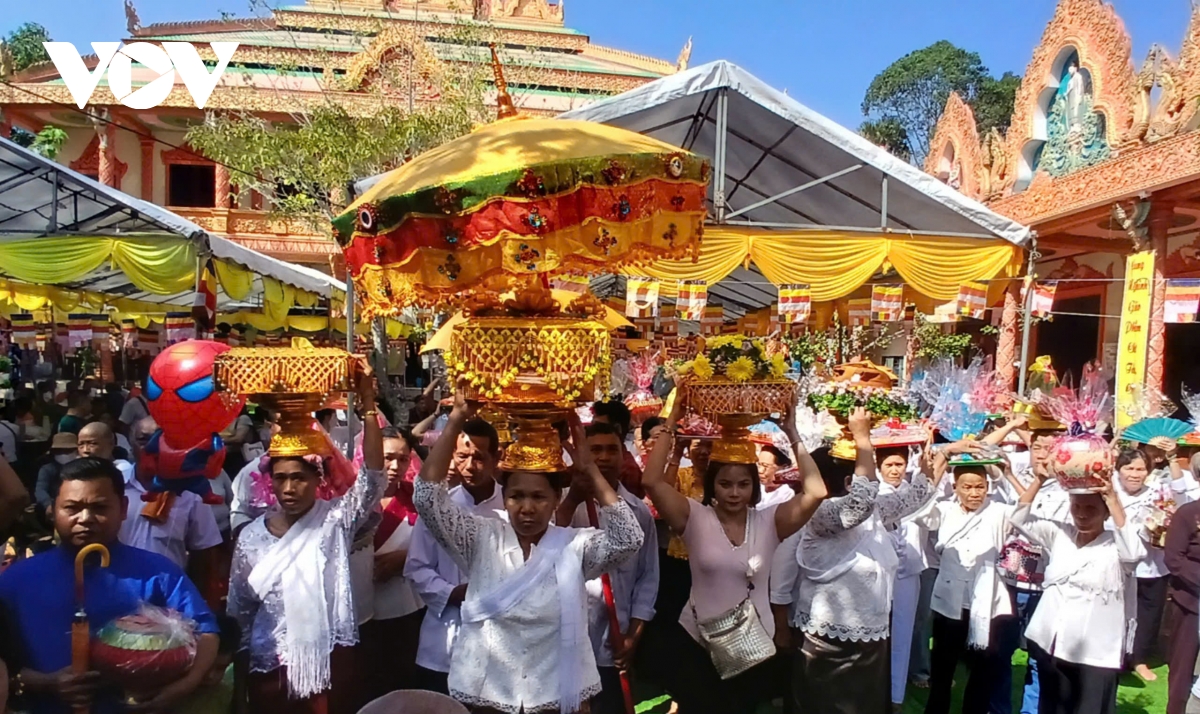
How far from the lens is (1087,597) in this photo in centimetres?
357

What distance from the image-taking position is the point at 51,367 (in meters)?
14.9

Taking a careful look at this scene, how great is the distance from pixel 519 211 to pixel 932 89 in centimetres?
3431

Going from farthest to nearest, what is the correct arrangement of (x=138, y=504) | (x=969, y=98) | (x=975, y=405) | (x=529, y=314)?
(x=969, y=98)
(x=975, y=405)
(x=138, y=504)
(x=529, y=314)

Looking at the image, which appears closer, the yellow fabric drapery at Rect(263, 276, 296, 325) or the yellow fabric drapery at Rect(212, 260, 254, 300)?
the yellow fabric drapery at Rect(212, 260, 254, 300)

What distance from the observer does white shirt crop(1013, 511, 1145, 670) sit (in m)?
3.54

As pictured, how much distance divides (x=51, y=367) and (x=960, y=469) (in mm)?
16260

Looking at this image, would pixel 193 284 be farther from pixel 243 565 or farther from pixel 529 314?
pixel 529 314

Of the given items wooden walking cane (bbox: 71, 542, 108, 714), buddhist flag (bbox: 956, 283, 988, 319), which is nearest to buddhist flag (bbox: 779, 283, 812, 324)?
buddhist flag (bbox: 956, 283, 988, 319)

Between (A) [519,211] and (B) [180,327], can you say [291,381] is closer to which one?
(A) [519,211]

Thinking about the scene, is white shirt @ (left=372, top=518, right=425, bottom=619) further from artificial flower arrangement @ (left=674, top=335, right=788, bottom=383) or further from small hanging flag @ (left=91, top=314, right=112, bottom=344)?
small hanging flag @ (left=91, top=314, right=112, bottom=344)

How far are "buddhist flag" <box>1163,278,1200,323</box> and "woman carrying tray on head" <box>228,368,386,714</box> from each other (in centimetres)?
923

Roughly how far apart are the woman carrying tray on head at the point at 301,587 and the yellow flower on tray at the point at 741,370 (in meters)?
1.28

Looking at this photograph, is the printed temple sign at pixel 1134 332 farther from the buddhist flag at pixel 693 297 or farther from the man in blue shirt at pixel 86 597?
the man in blue shirt at pixel 86 597

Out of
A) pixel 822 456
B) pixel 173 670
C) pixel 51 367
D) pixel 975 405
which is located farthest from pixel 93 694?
pixel 51 367
